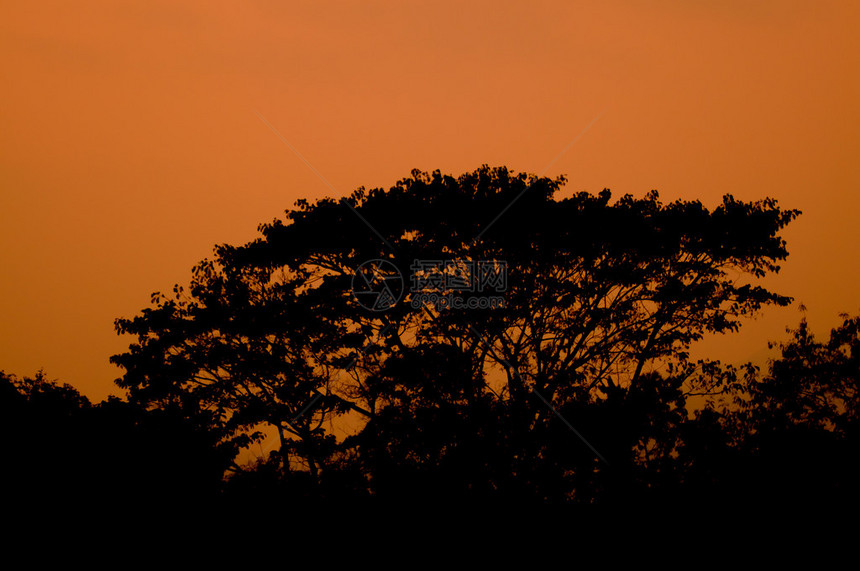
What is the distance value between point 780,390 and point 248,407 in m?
14.8

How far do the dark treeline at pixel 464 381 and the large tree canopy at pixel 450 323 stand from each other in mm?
56

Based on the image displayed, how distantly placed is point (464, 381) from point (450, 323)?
1495 mm

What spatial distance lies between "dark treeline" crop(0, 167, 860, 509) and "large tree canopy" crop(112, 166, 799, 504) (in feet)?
0.19

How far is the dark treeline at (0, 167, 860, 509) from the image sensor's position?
47.6 ft

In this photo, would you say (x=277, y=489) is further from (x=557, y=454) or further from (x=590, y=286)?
(x=590, y=286)

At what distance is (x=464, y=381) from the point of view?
55.4 ft

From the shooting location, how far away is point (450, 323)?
56.5 feet

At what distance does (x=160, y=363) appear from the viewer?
19281 millimetres

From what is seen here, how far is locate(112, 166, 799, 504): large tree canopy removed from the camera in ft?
53.6

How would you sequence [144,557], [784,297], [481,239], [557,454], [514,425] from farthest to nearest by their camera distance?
[784,297]
[481,239]
[514,425]
[557,454]
[144,557]

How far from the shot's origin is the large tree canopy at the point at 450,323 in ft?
53.6

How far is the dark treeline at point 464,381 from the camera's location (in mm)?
14516

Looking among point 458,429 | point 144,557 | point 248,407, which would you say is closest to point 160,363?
point 248,407

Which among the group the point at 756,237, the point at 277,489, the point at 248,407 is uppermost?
the point at 756,237
